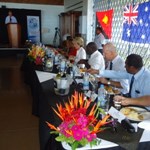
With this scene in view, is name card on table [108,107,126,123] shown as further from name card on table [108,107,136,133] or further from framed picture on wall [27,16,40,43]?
framed picture on wall [27,16,40,43]

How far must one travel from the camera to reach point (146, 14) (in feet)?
11.8

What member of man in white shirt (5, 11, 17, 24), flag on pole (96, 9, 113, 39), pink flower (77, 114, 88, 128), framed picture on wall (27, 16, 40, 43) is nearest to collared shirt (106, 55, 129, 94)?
pink flower (77, 114, 88, 128)

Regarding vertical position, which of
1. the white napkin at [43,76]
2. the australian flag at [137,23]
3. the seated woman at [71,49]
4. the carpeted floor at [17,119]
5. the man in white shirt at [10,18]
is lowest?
the carpeted floor at [17,119]

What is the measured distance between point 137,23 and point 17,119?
275 centimetres

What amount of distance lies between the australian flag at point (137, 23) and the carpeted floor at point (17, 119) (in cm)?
234

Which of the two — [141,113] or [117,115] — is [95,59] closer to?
[141,113]

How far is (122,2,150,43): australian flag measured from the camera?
3633mm

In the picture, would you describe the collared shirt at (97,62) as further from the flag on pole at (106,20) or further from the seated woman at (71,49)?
the flag on pole at (106,20)

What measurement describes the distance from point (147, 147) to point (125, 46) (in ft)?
12.7

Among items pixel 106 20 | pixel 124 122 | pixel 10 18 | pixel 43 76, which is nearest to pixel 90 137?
pixel 124 122

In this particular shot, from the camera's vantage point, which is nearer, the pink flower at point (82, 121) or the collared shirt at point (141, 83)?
the pink flower at point (82, 121)

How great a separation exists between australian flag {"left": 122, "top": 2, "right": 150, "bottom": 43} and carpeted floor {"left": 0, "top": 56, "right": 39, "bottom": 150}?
2.34 metres

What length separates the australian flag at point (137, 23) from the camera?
363 centimetres

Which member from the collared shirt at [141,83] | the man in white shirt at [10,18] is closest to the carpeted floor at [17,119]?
the collared shirt at [141,83]
